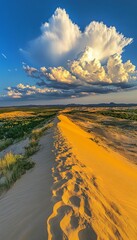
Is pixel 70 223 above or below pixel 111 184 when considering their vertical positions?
above

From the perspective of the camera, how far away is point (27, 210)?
15.2 feet

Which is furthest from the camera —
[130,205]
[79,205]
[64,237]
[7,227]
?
[130,205]

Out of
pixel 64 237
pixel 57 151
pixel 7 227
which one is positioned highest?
pixel 64 237

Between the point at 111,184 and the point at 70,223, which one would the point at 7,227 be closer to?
the point at 70,223

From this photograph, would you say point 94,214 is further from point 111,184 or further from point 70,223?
point 111,184

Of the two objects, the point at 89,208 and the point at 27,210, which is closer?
the point at 89,208

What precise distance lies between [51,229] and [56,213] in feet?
1.75

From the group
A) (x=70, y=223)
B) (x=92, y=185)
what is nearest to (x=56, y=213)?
(x=70, y=223)

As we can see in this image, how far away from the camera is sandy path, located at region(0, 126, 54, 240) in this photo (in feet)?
12.1

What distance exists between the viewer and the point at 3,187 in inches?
279

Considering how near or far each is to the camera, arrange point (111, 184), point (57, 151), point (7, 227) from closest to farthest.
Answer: point (7, 227) → point (111, 184) → point (57, 151)

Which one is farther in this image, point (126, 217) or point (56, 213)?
point (126, 217)

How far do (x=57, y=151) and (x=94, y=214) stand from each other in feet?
22.3

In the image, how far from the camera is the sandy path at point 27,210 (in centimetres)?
370
